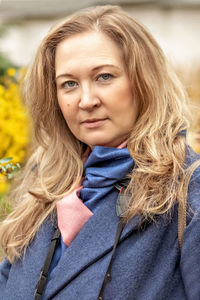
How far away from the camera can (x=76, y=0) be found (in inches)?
461

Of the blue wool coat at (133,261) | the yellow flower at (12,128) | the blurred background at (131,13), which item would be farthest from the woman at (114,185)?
the blurred background at (131,13)

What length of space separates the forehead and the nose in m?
0.10

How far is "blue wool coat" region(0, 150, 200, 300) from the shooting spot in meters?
1.60

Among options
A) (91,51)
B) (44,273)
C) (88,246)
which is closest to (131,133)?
(91,51)

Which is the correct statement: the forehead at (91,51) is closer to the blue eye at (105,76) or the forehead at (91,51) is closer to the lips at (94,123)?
the blue eye at (105,76)

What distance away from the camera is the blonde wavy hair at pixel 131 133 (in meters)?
1.75

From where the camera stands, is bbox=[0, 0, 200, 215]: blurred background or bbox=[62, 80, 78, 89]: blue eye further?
bbox=[0, 0, 200, 215]: blurred background

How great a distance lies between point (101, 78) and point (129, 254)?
72 cm

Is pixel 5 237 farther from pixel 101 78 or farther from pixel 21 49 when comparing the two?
pixel 21 49

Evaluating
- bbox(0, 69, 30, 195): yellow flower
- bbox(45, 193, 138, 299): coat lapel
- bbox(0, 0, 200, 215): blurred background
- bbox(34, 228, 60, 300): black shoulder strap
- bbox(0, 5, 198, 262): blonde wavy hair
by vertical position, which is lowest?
bbox(0, 0, 200, 215): blurred background

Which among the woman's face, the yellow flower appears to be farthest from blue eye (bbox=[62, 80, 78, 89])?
the yellow flower

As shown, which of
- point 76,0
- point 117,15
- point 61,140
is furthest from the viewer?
point 76,0

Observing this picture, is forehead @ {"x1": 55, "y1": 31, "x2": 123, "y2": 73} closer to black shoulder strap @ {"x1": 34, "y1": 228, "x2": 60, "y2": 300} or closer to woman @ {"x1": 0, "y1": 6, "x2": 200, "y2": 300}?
woman @ {"x1": 0, "y1": 6, "x2": 200, "y2": 300}

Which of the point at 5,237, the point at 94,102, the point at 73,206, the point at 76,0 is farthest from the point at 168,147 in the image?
the point at 76,0
